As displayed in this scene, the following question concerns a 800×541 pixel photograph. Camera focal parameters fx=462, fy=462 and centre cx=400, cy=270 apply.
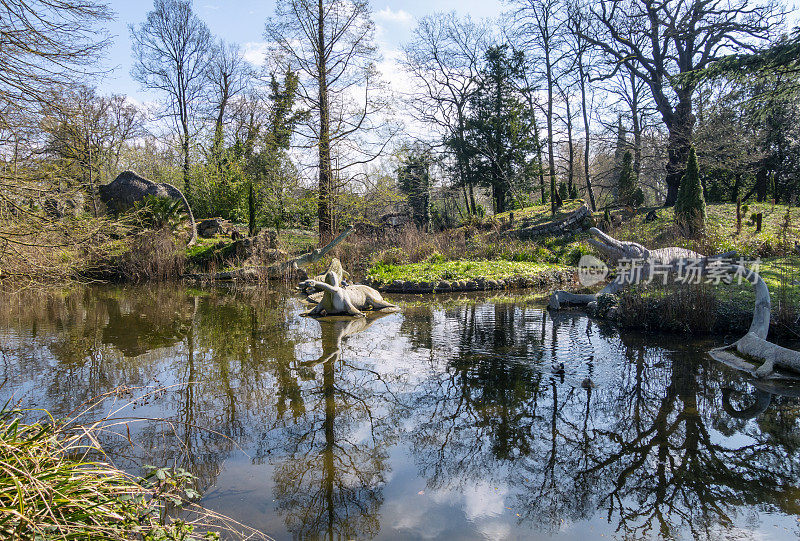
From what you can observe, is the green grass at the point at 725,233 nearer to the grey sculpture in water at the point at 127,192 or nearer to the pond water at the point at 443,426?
the pond water at the point at 443,426

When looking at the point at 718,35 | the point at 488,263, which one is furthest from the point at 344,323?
the point at 718,35

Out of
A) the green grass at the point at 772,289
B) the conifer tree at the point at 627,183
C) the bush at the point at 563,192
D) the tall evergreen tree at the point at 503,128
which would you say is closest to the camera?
the green grass at the point at 772,289

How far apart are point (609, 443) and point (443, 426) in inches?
59.0

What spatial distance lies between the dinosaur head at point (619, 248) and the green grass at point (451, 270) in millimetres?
3999

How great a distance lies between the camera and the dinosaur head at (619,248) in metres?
10.9

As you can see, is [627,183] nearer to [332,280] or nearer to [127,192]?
[332,280]

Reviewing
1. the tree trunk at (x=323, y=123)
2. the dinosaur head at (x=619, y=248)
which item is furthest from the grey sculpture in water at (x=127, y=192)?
the dinosaur head at (x=619, y=248)


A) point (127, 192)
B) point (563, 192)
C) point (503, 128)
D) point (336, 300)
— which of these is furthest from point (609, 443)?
point (563, 192)

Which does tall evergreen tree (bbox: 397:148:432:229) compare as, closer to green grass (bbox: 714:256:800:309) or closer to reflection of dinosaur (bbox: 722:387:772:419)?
green grass (bbox: 714:256:800:309)

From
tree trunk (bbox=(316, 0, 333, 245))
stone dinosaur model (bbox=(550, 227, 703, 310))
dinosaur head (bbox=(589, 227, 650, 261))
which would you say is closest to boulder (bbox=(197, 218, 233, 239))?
tree trunk (bbox=(316, 0, 333, 245))

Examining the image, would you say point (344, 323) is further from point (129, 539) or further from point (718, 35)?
point (718, 35)

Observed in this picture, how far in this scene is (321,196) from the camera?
59.4 ft

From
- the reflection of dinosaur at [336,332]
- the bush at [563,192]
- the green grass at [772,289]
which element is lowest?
the reflection of dinosaur at [336,332]

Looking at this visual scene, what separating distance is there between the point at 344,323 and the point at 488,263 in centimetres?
844
